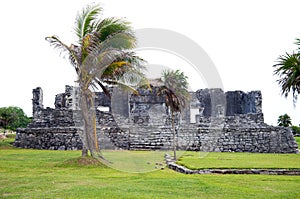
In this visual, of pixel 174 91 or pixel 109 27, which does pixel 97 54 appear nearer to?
pixel 109 27

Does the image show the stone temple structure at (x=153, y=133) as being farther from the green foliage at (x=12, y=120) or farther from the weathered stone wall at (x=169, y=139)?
the green foliage at (x=12, y=120)

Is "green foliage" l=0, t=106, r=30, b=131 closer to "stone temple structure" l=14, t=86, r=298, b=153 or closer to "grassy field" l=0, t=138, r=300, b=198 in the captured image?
"stone temple structure" l=14, t=86, r=298, b=153

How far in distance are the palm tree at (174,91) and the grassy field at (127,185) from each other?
14.1ft

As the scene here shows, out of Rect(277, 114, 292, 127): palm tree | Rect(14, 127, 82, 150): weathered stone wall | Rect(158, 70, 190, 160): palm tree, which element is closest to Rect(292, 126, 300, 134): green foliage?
Rect(277, 114, 292, 127): palm tree

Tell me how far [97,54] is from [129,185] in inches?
221

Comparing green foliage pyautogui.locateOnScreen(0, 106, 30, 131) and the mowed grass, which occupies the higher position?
green foliage pyautogui.locateOnScreen(0, 106, 30, 131)

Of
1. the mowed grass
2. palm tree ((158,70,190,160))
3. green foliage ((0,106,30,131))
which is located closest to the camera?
the mowed grass

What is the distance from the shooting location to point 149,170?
11.1 meters

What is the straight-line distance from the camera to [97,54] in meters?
12.3

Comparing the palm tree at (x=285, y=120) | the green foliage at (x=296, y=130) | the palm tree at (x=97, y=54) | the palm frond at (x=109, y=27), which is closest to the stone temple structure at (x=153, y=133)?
the palm tree at (x=97, y=54)

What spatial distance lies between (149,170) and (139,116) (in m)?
11.1

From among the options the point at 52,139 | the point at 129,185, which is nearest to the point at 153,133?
the point at 52,139

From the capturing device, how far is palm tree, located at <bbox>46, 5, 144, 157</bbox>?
1223 centimetres

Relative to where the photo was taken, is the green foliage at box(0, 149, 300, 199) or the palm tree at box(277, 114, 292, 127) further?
the palm tree at box(277, 114, 292, 127)
